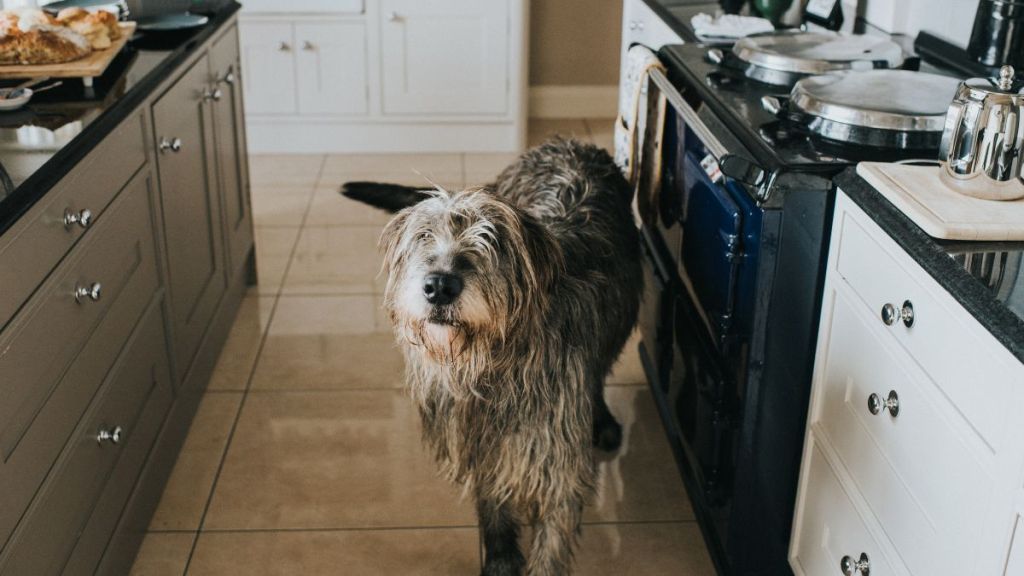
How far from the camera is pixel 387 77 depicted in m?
4.86

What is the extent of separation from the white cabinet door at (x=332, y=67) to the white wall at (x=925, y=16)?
8.22 ft

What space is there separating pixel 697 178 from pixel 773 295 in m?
0.46

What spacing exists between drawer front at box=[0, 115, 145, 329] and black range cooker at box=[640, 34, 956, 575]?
1.14 m

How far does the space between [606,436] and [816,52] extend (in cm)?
106

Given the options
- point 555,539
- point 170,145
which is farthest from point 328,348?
point 555,539

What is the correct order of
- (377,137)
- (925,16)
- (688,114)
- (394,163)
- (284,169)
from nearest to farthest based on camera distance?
(688,114) → (925,16) → (284,169) → (394,163) → (377,137)

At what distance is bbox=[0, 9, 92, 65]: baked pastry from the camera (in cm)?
222

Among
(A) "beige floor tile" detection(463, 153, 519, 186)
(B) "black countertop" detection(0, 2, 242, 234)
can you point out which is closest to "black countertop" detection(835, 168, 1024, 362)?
(B) "black countertop" detection(0, 2, 242, 234)

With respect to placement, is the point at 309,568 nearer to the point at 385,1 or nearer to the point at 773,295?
the point at 773,295

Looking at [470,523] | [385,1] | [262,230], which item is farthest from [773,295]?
[385,1]

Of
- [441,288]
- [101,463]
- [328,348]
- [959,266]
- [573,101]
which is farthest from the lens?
[573,101]

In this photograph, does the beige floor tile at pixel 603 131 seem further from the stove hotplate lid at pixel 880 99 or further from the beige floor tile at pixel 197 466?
the stove hotplate lid at pixel 880 99

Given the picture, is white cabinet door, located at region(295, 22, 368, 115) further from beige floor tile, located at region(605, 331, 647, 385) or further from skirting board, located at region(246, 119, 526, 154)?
beige floor tile, located at region(605, 331, 647, 385)

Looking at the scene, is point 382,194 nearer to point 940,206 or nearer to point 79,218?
point 79,218
